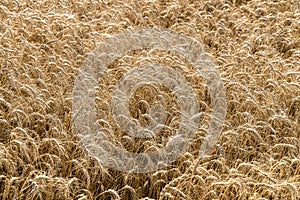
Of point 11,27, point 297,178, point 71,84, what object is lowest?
point 297,178

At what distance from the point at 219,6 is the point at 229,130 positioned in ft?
12.2

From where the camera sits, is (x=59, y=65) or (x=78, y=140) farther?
(x=59, y=65)

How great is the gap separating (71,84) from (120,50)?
3.29ft

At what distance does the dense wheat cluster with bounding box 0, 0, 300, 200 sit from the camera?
347 centimetres

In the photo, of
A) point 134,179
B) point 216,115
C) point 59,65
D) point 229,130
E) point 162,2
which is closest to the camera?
point 134,179

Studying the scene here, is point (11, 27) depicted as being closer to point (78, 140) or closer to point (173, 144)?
point (78, 140)

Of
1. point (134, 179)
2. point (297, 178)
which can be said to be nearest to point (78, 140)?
point (134, 179)

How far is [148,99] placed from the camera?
4.54 m

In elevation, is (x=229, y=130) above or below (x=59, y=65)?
below

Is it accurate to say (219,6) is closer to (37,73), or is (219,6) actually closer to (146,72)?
(146,72)

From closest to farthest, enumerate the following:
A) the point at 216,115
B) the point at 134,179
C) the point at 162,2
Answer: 1. the point at 134,179
2. the point at 216,115
3. the point at 162,2

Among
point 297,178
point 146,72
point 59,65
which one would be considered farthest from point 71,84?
point 297,178

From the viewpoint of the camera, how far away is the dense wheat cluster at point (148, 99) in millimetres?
3467

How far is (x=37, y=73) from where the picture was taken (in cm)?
467
